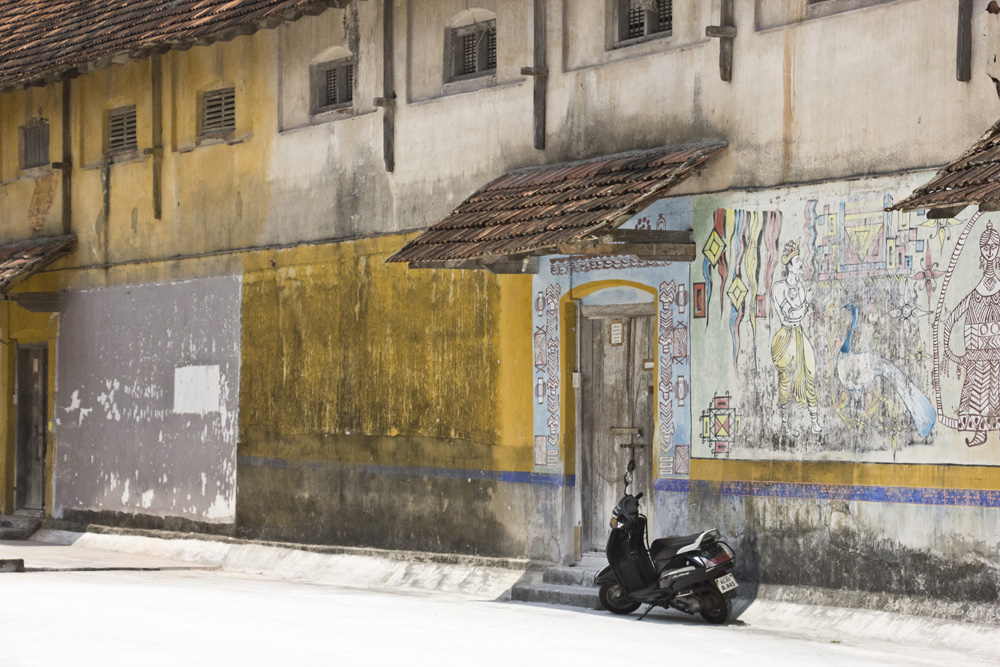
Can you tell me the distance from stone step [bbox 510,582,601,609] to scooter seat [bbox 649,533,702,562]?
1093mm

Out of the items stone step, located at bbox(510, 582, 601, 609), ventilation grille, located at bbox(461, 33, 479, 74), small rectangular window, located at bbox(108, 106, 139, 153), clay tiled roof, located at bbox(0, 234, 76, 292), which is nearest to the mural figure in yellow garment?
stone step, located at bbox(510, 582, 601, 609)

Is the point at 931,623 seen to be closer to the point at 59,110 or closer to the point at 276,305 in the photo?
the point at 276,305

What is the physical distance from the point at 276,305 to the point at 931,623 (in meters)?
9.00

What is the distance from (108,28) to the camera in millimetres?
19938

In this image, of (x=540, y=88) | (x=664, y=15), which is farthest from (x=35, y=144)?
(x=664, y=15)

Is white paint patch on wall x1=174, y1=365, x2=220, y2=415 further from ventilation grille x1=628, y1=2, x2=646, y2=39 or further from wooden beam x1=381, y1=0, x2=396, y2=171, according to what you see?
ventilation grille x1=628, y1=2, x2=646, y2=39

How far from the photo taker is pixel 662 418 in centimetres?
1377

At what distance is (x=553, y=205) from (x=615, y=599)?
3237 millimetres

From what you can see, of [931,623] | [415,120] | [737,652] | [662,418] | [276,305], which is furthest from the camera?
[276,305]

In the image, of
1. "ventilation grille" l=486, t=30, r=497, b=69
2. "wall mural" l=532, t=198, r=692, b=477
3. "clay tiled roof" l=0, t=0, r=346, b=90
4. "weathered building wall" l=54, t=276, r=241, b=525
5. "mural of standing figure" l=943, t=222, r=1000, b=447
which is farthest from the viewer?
"weathered building wall" l=54, t=276, r=241, b=525

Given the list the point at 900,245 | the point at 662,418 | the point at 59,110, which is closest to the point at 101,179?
the point at 59,110

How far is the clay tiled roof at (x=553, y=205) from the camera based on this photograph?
12641 mm

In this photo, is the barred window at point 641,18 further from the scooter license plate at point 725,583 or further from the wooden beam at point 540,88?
the scooter license plate at point 725,583

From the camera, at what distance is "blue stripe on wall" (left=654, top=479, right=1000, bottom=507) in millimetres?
11273
